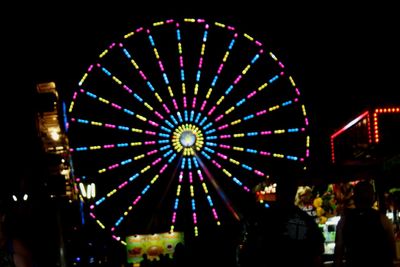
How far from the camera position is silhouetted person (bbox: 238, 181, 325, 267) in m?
4.27

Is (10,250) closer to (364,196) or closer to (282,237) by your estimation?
(282,237)

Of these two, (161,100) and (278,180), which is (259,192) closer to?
(161,100)

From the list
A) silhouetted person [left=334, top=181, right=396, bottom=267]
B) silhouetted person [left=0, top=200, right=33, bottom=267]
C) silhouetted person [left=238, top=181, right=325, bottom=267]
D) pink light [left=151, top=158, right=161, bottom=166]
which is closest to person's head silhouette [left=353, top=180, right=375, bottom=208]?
silhouetted person [left=334, top=181, right=396, bottom=267]

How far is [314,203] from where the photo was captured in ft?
42.5

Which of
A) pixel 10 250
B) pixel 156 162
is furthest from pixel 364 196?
pixel 156 162

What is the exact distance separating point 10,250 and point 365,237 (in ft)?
8.77

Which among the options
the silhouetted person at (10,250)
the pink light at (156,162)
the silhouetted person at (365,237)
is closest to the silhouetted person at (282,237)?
the silhouetted person at (365,237)

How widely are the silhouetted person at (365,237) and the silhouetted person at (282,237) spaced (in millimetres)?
1040

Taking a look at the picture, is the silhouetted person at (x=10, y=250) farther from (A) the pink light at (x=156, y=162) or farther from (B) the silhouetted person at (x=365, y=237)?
(A) the pink light at (x=156, y=162)

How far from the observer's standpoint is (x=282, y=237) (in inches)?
169

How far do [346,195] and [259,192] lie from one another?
692 centimetres

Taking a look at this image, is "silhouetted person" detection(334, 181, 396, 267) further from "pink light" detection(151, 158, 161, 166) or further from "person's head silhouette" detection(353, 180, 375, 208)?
"pink light" detection(151, 158, 161, 166)

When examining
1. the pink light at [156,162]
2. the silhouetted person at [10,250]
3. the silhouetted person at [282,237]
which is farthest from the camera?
the pink light at [156,162]

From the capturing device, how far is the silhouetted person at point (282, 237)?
14.0 feet
